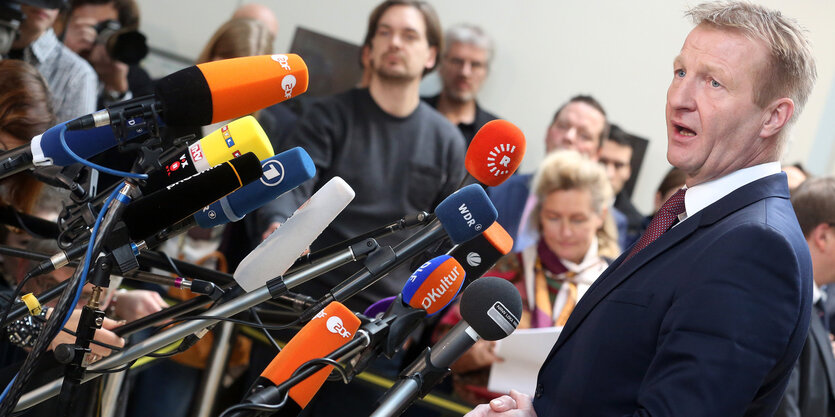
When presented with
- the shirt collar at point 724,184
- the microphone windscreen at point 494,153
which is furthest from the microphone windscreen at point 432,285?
the shirt collar at point 724,184

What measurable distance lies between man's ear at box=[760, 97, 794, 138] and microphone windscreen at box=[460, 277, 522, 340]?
0.55 m

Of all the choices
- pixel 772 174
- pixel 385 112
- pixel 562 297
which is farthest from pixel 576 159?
pixel 772 174

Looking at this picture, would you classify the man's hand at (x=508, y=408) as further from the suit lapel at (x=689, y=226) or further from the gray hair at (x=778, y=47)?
the gray hair at (x=778, y=47)

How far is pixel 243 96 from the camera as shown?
1378mm

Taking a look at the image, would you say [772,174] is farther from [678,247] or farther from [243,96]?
[243,96]

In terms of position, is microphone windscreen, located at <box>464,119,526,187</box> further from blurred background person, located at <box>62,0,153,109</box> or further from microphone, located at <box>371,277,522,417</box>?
blurred background person, located at <box>62,0,153,109</box>

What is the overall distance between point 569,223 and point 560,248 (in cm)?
10

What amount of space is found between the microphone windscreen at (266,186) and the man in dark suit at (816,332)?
1820mm

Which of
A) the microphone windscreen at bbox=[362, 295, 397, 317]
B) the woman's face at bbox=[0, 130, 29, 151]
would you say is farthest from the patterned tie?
the woman's face at bbox=[0, 130, 29, 151]

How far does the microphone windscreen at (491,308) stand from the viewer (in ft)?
4.34

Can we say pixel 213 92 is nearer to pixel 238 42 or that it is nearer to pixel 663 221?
pixel 663 221

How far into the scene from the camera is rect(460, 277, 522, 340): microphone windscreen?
132 cm

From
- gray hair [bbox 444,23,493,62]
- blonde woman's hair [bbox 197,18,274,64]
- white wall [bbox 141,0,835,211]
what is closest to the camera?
blonde woman's hair [bbox 197,18,274,64]

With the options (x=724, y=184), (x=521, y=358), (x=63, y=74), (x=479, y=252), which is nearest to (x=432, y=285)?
(x=479, y=252)
